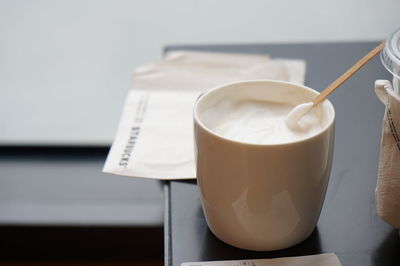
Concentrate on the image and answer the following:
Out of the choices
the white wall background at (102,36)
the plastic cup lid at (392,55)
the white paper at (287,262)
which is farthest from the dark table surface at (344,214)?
the white wall background at (102,36)

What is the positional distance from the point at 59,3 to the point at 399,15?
63cm

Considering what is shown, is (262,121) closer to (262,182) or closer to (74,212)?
(262,182)

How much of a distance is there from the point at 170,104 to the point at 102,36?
393 mm

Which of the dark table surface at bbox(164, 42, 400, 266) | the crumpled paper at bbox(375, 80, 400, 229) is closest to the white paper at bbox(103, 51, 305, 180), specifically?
the dark table surface at bbox(164, 42, 400, 266)

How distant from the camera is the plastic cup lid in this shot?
0.45 meters

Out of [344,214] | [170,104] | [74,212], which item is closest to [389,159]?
[344,214]

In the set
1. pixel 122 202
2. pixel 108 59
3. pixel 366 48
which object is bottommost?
pixel 122 202

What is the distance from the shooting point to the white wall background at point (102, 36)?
107 centimetres

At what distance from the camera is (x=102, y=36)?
1103 mm

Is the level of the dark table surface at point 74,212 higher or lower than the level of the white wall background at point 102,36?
lower

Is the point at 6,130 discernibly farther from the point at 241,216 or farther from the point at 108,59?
the point at 241,216

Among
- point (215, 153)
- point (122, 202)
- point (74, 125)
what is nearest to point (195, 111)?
point (215, 153)

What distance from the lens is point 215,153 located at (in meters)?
0.46

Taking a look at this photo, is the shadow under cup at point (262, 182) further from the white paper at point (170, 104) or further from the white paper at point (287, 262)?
the white paper at point (170, 104)
